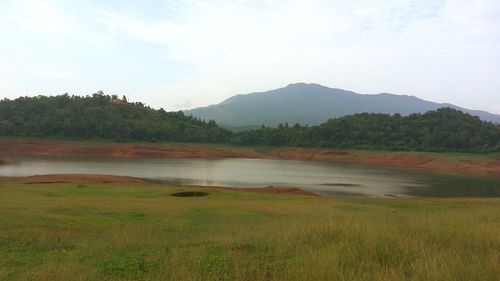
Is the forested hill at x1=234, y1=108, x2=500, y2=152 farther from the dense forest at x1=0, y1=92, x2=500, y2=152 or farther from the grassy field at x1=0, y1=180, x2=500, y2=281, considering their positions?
the grassy field at x1=0, y1=180, x2=500, y2=281

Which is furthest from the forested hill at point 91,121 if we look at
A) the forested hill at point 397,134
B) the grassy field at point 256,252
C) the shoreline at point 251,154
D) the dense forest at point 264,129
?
the grassy field at point 256,252

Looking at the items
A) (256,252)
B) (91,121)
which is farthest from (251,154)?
(256,252)

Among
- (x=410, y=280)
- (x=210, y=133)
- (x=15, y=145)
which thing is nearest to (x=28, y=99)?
(x=15, y=145)

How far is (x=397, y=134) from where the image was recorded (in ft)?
319

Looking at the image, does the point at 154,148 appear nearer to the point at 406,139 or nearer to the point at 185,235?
the point at 406,139

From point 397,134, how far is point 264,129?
103ft

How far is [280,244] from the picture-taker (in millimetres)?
8977

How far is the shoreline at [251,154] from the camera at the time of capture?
7575 cm

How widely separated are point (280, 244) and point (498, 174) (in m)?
67.4

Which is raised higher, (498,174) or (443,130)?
(443,130)

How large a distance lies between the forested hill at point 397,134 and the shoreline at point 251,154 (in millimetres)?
4713

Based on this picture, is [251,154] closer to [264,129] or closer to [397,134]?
[264,129]

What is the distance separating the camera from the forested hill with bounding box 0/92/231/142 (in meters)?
98.1

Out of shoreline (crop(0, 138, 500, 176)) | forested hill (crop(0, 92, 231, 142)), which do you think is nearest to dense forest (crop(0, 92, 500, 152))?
forested hill (crop(0, 92, 231, 142))
